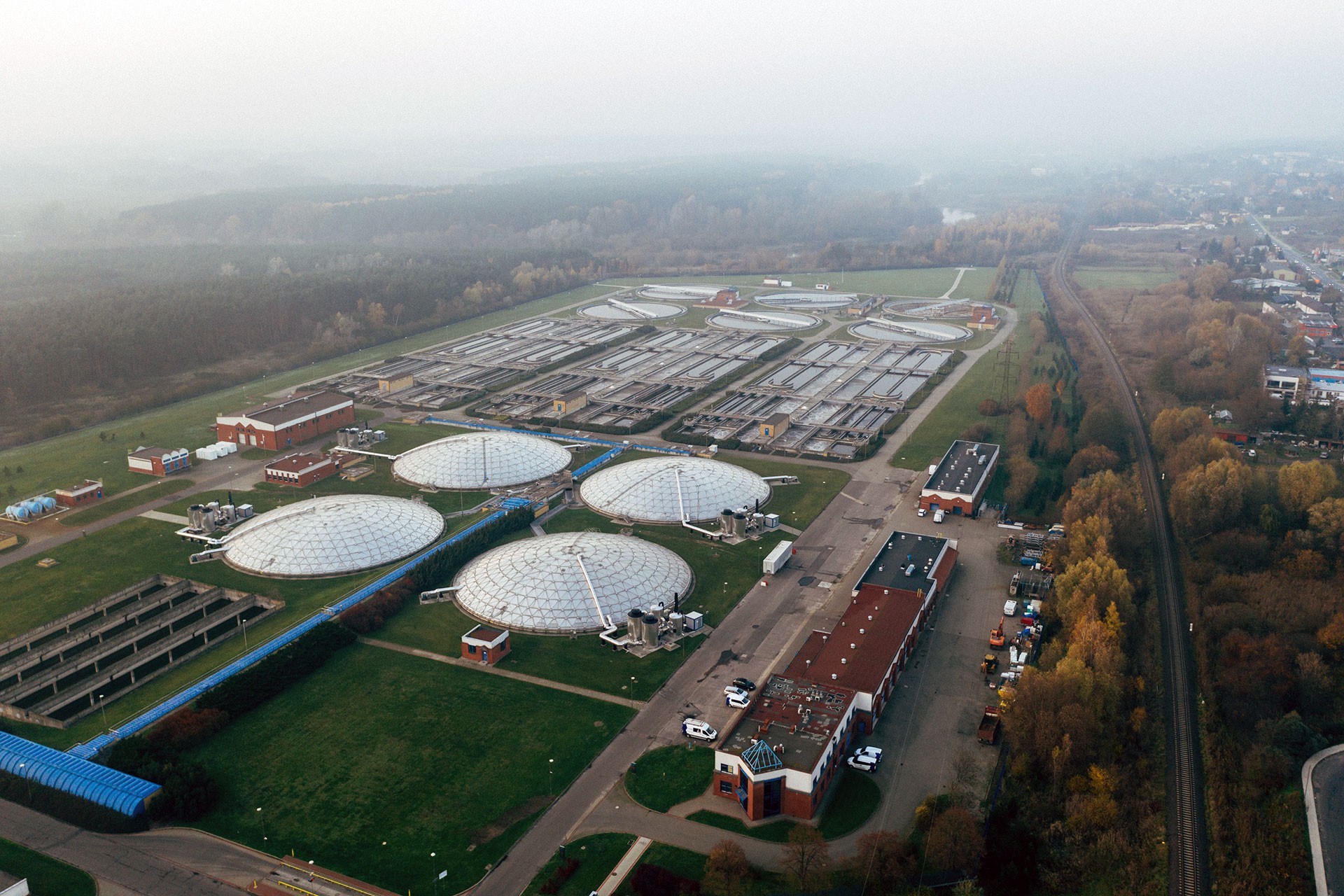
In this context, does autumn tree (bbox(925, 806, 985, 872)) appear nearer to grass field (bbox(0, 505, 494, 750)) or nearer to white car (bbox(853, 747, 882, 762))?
white car (bbox(853, 747, 882, 762))

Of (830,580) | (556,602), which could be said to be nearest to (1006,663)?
(830,580)

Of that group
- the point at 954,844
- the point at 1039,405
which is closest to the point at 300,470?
the point at 954,844

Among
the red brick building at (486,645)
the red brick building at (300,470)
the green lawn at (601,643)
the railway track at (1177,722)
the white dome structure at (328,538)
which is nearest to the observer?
the railway track at (1177,722)

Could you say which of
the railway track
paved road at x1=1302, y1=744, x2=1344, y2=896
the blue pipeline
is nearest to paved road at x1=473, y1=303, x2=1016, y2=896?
the railway track

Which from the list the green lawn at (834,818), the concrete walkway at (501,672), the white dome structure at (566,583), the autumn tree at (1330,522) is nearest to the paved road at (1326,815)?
the green lawn at (834,818)

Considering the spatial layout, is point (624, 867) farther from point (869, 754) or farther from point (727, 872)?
point (869, 754)

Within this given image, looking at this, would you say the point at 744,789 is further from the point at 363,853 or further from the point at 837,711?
the point at 363,853

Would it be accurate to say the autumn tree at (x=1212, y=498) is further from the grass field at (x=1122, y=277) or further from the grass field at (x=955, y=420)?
the grass field at (x=1122, y=277)
